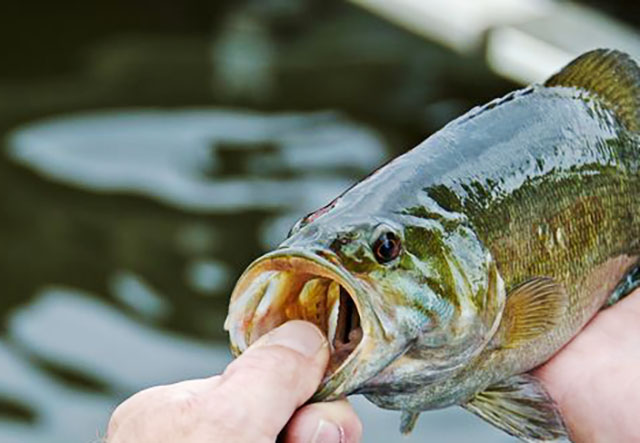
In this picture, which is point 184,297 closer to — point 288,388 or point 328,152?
point 328,152

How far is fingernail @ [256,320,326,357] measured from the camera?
2232 millimetres

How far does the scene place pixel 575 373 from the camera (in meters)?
2.92

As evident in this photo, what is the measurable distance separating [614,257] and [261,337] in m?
1.00

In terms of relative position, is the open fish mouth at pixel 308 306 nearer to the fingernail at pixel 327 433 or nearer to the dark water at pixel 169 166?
the fingernail at pixel 327 433

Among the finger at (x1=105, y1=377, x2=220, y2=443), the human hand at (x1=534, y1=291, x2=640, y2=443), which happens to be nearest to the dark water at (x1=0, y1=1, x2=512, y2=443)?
the human hand at (x1=534, y1=291, x2=640, y2=443)

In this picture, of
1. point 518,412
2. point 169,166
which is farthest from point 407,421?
point 169,166

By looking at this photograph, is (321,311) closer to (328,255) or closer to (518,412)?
(328,255)

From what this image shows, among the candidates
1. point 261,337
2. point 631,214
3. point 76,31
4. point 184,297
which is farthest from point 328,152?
point 261,337

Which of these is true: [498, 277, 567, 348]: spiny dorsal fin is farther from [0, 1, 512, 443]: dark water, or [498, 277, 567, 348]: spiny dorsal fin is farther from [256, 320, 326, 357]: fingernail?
[0, 1, 512, 443]: dark water

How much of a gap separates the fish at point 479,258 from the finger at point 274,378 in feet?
0.15

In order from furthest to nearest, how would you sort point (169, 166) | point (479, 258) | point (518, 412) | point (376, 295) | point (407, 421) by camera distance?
point (169, 166), point (407, 421), point (518, 412), point (479, 258), point (376, 295)

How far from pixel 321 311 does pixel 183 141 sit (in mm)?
7664

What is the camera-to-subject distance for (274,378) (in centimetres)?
220

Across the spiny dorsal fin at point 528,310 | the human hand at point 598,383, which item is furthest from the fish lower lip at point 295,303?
the human hand at point 598,383
